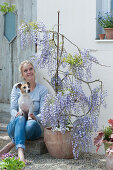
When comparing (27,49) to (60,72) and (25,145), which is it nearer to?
(60,72)

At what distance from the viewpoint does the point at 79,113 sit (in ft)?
14.2

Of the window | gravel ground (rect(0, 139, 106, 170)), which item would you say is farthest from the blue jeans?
the window

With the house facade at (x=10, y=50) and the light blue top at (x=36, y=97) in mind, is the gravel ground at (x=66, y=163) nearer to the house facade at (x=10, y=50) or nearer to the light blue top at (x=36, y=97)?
the light blue top at (x=36, y=97)

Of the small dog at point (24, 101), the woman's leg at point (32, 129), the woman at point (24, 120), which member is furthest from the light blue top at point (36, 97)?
the woman's leg at point (32, 129)

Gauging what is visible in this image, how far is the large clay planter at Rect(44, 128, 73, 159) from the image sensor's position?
402cm

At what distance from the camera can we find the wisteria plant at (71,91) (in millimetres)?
3930

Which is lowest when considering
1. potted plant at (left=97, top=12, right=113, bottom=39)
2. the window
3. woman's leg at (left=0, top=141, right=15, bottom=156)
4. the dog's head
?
woman's leg at (left=0, top=141, right=15, bottom=156)

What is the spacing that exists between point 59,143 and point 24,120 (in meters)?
0.49

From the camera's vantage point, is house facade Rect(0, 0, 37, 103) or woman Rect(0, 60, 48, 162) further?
house facade Rect(0, 0, 37, 103)

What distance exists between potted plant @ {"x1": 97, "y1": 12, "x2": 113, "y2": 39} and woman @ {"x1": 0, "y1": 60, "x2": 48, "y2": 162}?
3.21 ft

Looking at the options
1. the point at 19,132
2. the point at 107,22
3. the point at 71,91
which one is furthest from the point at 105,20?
the point at 19,132

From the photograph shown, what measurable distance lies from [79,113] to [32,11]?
5.08ft

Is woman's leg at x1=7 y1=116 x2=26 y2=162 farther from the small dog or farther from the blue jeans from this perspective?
the small dog

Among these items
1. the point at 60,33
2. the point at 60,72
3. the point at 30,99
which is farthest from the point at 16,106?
the point at 60,33
